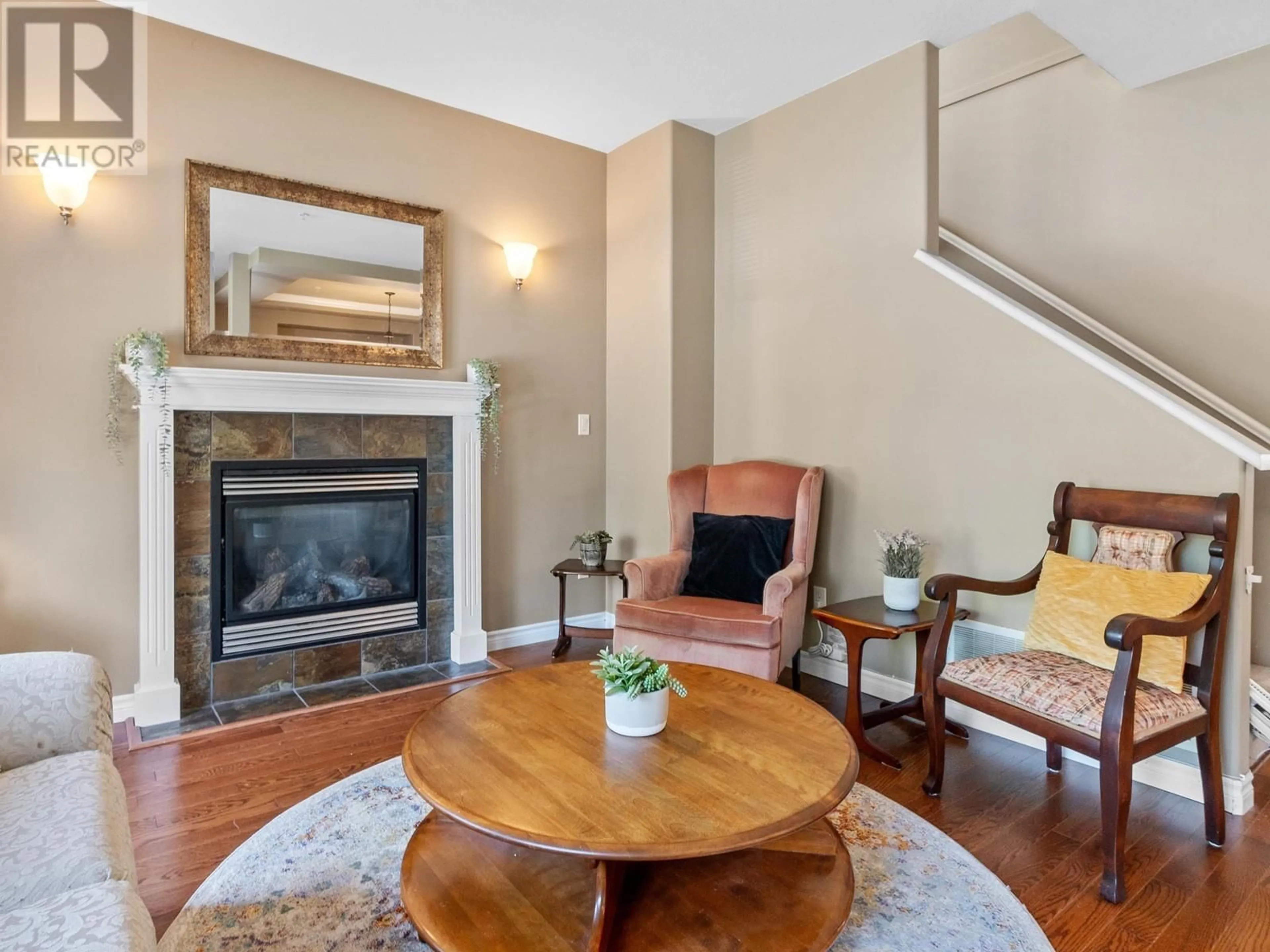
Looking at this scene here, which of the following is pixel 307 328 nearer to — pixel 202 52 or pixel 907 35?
pixel 202 52

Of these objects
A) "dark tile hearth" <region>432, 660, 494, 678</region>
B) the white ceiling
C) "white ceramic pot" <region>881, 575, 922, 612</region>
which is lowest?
"dark tile hearth" <region>432, 660, 494, 678</region>

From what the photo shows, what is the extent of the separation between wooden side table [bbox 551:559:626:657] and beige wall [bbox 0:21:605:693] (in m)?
0.23

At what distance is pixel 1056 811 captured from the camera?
2303 millimetres

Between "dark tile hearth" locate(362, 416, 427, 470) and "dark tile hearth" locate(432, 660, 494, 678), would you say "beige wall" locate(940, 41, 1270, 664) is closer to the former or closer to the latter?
"dark tile hearth" locate(362, 416, 427, 470)

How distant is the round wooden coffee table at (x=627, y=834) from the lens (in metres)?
1.39

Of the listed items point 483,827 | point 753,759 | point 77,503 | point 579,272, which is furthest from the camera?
point 579,272

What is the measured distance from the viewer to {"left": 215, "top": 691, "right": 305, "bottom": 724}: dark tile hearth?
302 centimetres

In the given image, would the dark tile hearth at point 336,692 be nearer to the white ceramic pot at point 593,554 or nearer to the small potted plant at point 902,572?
the white ceramic pot at point 593,554

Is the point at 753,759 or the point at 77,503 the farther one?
the point at 77,503

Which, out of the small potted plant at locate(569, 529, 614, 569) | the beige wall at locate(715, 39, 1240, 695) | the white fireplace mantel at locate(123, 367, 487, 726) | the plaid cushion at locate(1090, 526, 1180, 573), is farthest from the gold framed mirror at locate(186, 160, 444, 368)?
the plaid cushion at locate(1090, 526, 1180, 573)

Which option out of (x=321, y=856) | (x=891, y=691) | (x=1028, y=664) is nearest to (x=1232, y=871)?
(x=1028, y=664)

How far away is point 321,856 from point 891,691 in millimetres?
2393

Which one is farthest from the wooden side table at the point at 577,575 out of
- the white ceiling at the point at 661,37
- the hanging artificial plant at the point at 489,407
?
the white ceiling at the point at 661,37

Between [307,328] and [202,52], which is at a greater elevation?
[202,52]
